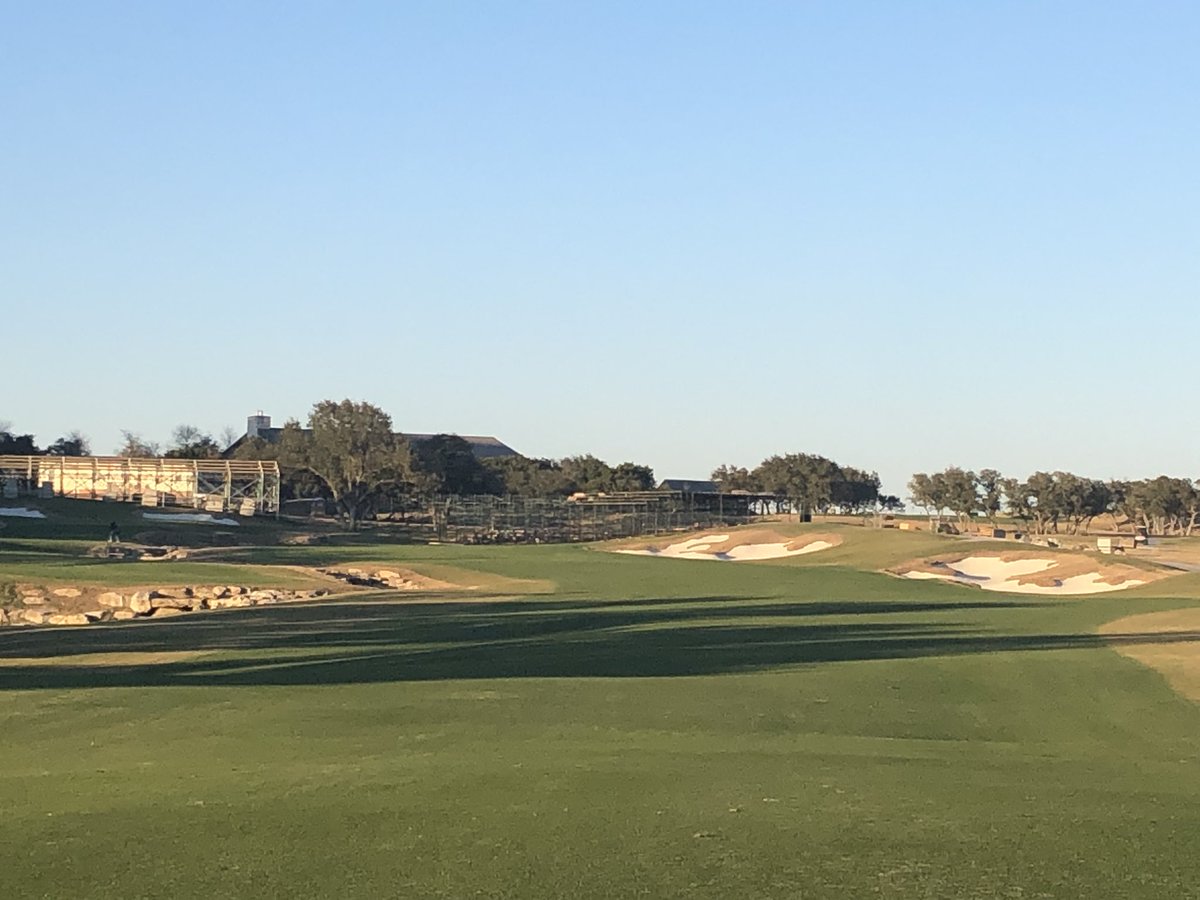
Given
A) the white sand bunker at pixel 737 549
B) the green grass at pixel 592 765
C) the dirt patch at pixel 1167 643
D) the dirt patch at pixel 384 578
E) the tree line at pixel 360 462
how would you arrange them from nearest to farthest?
1. the green grass at pixel 592 765
2. the dirt patch at pixel 1167 643
3. the dirt patch at pixel 384 578
4. the white sand bunker at pixel 737 549
5. the tree line at pixel 360 462

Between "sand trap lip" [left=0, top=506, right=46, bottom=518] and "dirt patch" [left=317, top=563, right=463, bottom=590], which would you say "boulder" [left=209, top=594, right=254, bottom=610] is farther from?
"sand trap lip" [left=0, top=506, right=46, bottom=518]

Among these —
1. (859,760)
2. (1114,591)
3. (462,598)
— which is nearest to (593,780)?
(859,760)

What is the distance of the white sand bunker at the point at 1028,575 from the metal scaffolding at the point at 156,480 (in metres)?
50.2

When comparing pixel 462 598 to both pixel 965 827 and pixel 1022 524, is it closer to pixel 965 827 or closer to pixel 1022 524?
pixel 965 827

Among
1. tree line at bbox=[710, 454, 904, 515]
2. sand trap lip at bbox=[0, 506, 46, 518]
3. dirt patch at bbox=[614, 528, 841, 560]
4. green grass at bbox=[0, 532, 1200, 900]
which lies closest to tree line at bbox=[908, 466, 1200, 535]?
tree line at bbox=[710, 454, 904, 515]

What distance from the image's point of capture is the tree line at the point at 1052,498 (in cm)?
13875

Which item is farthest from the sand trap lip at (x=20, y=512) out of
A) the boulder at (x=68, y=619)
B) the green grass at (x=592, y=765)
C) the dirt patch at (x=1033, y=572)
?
the green grass at (x=592, y=765)

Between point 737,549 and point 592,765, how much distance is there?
7320 cm

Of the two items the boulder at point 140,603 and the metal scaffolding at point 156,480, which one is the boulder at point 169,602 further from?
the metal scaffolding at point 156,480

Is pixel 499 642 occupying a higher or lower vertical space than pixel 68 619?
higher

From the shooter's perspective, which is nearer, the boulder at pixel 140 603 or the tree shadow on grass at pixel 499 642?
the tree shadow on grass at pixel 499 642

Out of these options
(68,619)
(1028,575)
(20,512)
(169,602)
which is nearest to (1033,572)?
(1028,575)

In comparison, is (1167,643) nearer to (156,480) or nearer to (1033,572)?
(1033,572)

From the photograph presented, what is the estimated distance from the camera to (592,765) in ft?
48.0
